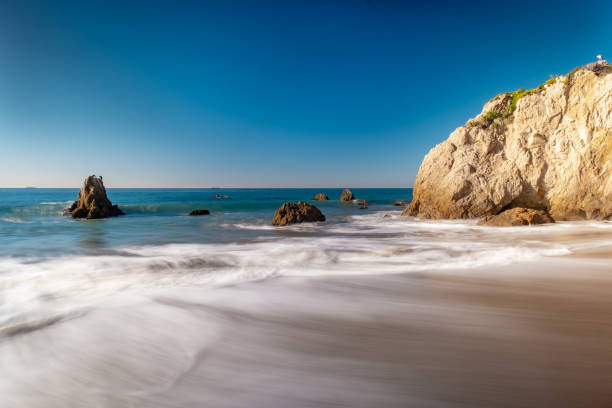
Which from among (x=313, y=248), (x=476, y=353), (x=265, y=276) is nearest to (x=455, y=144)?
(x=313, y=248)

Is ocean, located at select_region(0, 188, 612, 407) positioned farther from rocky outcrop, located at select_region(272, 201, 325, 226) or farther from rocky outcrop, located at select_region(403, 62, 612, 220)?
rocky outcrop, located at select_region(272, 201, 325, 226)

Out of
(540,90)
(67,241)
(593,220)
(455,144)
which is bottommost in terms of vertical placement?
(67,241)

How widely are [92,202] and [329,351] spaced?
23916mm

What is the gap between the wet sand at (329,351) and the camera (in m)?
1.90

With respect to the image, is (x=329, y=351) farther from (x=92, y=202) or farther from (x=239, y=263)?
(x=92, y=202)

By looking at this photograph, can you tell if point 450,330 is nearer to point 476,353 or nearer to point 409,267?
point 476,353

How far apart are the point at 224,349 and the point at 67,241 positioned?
35.3 feet

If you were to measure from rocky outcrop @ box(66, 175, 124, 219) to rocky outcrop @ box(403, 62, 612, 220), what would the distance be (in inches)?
859

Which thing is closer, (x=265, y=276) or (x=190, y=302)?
(x=190, y=302)

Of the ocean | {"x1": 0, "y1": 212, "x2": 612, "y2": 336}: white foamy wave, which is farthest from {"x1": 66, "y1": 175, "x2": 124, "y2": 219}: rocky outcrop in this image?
the ocean

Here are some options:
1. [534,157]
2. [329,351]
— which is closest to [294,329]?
[329,351]

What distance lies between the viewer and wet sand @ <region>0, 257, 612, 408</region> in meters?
1.90

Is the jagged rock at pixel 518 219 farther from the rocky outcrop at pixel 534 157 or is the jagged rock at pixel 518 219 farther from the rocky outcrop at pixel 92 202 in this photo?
the rocky outcrop at pixel 92 202

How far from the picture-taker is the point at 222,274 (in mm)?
5062
